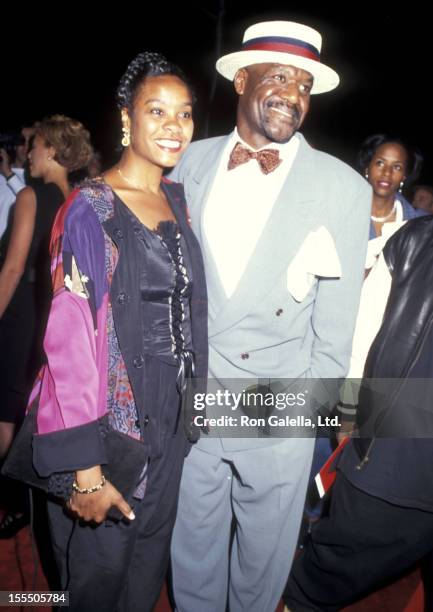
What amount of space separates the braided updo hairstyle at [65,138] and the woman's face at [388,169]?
1.77m

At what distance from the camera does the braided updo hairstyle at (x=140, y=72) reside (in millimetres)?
1605

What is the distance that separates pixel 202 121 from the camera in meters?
7.75

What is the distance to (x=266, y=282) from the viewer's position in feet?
5.93

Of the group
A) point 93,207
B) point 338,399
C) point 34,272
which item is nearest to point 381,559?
point 338,399

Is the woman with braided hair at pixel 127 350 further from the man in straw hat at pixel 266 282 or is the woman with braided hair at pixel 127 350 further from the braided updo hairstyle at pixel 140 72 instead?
the man in straw hat at pixel 266 282

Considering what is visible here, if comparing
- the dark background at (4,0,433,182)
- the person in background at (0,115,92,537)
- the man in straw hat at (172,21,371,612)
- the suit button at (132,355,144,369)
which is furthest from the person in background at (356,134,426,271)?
the dark background at (4,0,433,182)

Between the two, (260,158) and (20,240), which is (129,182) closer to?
(260,158)

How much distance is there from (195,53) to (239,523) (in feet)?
22.9

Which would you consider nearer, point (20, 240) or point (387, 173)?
point (20, 240)

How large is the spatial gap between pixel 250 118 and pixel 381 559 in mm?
1732

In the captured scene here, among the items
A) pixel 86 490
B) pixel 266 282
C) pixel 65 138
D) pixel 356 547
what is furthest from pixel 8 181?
pixel 356 547

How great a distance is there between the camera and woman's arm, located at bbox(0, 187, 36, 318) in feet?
8.99

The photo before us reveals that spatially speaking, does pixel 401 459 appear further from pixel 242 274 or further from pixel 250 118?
pixel 250 118

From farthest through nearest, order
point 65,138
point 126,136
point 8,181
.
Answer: point 8,181 → point 65,138 → point 126,136
